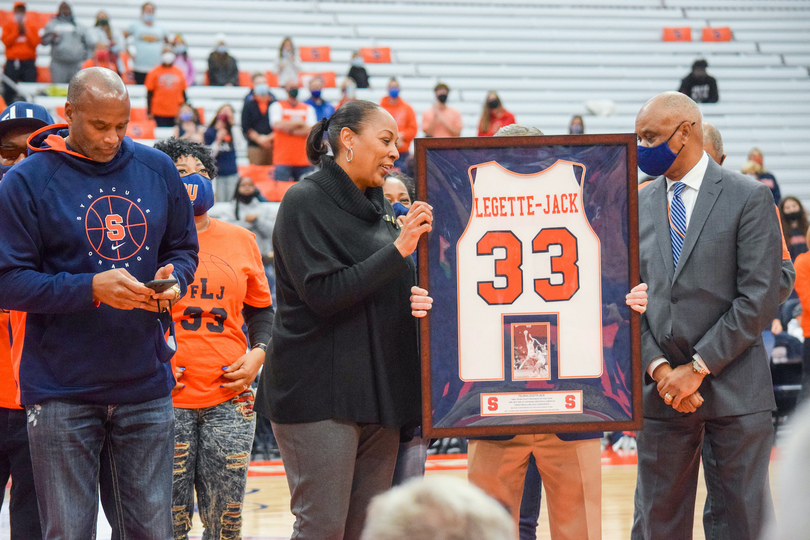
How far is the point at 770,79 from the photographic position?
15789 millimetres

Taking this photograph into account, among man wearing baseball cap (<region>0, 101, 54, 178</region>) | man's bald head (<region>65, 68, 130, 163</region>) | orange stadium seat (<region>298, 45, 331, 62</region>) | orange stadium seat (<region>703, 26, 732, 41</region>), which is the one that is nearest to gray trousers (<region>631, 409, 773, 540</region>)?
man's bald head (<region>65, 68, 130, 163</region>)

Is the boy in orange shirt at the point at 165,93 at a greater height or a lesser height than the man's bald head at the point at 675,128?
greater

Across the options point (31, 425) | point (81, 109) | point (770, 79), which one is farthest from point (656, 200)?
point (770, 79)

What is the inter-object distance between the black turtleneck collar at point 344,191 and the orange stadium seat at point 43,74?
1139cm

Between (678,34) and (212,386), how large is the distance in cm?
1462

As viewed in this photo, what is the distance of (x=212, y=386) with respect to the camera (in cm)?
354

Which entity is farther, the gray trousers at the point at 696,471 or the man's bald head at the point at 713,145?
the man's bald head at the point at 713,145

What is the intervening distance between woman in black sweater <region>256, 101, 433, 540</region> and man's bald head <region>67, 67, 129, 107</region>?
603 millimetres

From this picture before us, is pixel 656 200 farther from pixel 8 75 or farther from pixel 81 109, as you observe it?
pixel 8 75

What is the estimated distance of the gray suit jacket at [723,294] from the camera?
3.04m

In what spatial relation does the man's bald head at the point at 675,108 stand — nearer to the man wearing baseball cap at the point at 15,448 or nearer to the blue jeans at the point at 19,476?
the man wearing baseball cap at the point at 15,448

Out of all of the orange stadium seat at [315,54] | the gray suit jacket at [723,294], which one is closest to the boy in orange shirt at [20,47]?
the orange stadium seat at [315,54]

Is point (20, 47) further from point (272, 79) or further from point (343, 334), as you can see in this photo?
point (343, 334)

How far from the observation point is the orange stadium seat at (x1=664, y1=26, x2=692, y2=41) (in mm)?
16109
